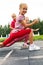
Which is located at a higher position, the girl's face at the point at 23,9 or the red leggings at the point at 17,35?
the girl's face at the point at 23,9

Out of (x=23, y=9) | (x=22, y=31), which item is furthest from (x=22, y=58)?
(x=22, y=31)

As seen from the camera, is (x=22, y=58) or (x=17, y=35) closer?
(x=22, y=58)

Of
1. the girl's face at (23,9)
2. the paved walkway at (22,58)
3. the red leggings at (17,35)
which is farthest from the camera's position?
the red leggings at (17,35)

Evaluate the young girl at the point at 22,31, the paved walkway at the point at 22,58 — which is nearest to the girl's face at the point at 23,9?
the young girl at the point at 22,31

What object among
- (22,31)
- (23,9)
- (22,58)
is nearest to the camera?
(22,58)

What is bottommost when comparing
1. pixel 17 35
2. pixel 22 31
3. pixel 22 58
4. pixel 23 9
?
pixel 22 58

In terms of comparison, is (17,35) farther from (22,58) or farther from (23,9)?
(22,58)

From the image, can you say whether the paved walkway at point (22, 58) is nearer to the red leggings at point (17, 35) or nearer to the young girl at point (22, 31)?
the young girl at point (22, 31)

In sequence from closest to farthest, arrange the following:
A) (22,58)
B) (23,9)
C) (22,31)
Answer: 1. (22,58)
2. (23,9)
3. (22,31)

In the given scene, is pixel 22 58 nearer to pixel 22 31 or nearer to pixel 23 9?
pixel 23 9

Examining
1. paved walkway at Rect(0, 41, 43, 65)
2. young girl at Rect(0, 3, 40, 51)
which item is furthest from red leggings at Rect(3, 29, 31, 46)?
paved walkway at Rect(0, 41, 43, 65)

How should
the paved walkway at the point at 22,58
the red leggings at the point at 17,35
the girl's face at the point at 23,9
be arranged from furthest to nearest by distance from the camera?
1. the red leggings at the point at 17,35
2. the girl's face at the point at 23,9
3. the paved walkway at the point at 22,58

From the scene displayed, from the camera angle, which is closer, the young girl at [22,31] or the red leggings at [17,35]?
the young girl at [22,31]

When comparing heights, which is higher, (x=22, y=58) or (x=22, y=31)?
(x=22, y=31)
